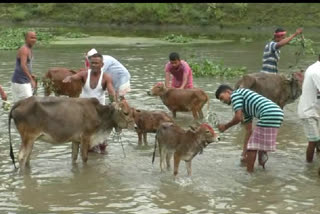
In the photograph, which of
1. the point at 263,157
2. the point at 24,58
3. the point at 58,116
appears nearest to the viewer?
the point at 58,116

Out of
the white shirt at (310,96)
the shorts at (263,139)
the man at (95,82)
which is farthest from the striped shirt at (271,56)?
the man at (95,82)

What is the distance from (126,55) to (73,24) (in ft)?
69.5

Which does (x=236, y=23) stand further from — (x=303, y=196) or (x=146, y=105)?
(x=303, y=196)

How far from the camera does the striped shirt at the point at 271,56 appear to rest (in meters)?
13.4

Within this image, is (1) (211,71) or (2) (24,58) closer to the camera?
(2) (24,58)

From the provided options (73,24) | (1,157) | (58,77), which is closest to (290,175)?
(1,157)

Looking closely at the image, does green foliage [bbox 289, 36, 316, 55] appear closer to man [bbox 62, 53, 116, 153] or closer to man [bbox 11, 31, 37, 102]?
man [bbox 62, 53, 116, 153]

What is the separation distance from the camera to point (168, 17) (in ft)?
145

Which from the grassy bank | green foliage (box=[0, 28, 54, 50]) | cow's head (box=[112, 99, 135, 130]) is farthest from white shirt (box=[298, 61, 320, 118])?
the grassy bank

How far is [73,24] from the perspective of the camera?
46.5 m

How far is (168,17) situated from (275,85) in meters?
31.8

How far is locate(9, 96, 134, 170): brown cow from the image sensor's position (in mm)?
9789

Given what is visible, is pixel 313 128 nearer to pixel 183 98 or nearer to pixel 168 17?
pixel 183 98

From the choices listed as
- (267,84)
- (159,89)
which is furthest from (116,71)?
(267,84)
